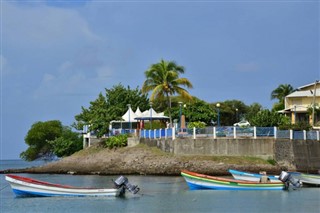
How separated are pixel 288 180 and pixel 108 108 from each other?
34.5 meters

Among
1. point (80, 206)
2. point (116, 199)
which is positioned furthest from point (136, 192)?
point (80, 206)

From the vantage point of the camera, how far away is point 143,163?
60438 millimetres

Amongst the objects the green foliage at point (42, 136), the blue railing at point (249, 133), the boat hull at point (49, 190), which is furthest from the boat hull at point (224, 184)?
the green foliage at point (42, 136)

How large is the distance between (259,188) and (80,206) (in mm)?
12727

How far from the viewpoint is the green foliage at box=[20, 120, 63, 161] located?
103 metres

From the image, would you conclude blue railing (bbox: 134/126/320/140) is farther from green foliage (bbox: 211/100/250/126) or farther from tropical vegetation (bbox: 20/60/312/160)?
green foliage (bbox: 211/100/250/126)

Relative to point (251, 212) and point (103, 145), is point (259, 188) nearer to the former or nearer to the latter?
point (251, 212)

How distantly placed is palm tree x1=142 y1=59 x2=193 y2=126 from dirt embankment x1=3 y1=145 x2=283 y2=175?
749cm

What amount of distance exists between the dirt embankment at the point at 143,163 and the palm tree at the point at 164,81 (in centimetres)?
749

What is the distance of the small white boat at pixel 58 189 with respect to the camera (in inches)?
1649

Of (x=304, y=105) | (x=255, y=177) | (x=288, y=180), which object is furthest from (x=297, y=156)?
(x=304, y=105)

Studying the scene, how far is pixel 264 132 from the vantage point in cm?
5794

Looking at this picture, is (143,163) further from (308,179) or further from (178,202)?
(178,202)

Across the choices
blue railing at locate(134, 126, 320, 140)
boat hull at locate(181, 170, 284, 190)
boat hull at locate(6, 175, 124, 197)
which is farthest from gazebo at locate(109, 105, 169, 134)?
boat hull at locate(6, 175, 124, 197)
